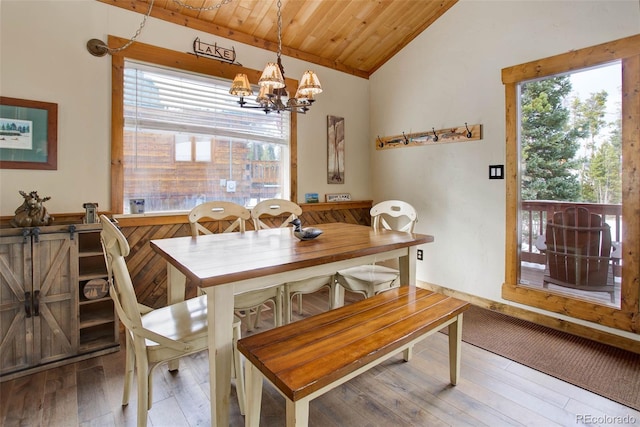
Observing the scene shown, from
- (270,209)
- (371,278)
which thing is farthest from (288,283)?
(270,209)

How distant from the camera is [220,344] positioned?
4.68 feet

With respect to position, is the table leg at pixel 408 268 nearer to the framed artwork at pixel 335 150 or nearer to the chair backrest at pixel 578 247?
the chair backrest at pixel 578 247

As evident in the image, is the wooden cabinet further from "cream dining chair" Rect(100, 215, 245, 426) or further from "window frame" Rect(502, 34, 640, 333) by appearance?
"window frame" Rect(502, 34, 640, 333)

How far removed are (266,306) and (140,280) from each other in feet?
3.87

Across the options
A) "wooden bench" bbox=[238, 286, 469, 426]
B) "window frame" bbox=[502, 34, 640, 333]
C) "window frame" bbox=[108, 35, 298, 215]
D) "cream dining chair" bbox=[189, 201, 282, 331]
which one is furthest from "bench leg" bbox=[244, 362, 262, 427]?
"window frame" bbox=[502, 34, 640, 333]

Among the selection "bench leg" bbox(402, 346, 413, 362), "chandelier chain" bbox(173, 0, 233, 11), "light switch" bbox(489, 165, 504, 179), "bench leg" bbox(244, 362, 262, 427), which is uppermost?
"chandelier chain" bbox(173, 0, 233, 11)

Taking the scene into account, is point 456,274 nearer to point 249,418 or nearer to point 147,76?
point 249,418

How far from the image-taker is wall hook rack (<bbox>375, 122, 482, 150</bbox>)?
3.26 metres

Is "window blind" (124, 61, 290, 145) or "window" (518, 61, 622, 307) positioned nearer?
"window" (518, 61, 622, 307)

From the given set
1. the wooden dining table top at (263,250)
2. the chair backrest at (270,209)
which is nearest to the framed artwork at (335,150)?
the chair backrest at (270,209)

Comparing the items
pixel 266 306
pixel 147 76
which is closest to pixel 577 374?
pixel 266 306

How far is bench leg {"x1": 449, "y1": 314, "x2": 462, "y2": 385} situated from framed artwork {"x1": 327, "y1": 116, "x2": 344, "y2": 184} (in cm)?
241

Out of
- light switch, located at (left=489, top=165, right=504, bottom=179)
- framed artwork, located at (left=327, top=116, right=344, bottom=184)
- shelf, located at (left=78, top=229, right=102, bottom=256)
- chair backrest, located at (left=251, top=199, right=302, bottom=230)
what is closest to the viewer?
shelf, located at (left=78, top=229, right=102, bottom=256)

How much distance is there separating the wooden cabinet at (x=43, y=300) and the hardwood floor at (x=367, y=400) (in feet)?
0.42
